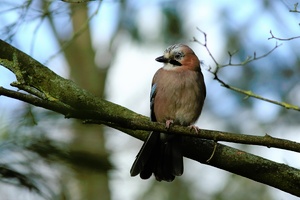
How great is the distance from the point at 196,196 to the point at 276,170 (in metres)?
6.29

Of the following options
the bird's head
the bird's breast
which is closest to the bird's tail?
the bird's breast

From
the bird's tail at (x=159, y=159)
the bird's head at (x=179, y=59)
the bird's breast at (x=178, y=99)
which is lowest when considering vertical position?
the bird's tail at (x=159, y=159)

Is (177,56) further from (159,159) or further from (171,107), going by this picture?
(159,159)

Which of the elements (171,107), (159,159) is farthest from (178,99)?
(159,159)

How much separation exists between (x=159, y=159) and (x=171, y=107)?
1.87 ft

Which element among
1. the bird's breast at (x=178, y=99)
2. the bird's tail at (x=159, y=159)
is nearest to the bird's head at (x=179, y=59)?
the bird's breast at (x=178, y=99)

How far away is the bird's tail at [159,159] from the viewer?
5.16 meters

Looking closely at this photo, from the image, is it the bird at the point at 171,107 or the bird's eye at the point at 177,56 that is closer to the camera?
the bird at the point at 171,107

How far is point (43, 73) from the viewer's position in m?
4.52

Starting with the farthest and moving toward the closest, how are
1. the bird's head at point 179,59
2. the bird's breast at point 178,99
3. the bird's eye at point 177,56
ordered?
the bird's eye at point 177,56 < the bird's head at point 179,59 < the bird's breast at point 178,99

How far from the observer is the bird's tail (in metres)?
5.16

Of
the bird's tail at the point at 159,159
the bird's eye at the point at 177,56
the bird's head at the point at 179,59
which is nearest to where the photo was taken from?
the bird's tail at the point at 159,159

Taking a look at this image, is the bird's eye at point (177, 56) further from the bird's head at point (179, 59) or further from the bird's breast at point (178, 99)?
the bird's breast at point (178, 99)

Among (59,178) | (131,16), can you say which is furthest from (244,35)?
(59,178)
